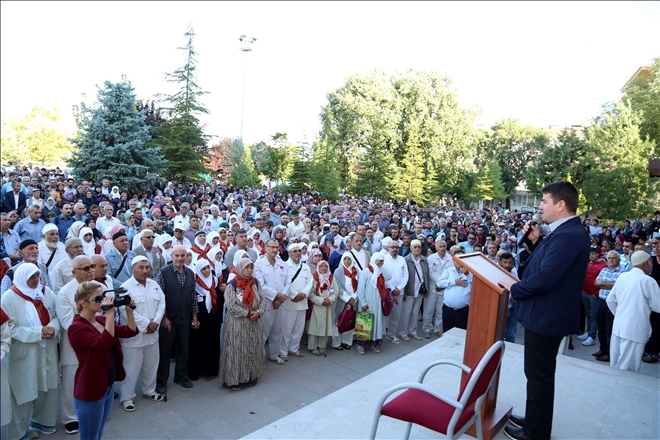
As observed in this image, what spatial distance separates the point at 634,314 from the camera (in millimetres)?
5527

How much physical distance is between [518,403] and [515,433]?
0.78 m

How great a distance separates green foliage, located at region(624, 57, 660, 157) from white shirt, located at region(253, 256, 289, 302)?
65.8 feet

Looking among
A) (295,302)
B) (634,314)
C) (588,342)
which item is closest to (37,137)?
(295,302)

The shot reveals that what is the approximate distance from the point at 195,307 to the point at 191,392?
3.52 feet

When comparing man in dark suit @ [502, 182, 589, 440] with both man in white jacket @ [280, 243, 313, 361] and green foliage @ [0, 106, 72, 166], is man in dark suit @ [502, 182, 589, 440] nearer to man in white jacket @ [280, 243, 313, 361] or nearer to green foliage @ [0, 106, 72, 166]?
man in white jacket @ [280, 243, 313, 361]

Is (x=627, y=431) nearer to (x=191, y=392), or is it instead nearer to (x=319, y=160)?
(x=191, y=392)

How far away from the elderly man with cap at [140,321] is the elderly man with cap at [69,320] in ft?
1.80

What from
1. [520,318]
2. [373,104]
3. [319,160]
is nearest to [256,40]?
[373,104]

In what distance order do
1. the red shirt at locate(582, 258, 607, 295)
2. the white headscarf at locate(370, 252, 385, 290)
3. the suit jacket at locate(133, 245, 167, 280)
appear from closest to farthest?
1. the suit jacket at locate(133, 245, 167, 280)
2. the white headscarf at locate(370, 252, 385, 290)
3. the red shirt at locate(582, 258, 607, 295)

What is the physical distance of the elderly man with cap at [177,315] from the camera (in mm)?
5285

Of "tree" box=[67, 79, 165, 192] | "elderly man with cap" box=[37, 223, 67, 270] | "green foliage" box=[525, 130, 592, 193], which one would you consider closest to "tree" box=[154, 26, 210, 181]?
"tree" box=[67, 79, 165, 192]

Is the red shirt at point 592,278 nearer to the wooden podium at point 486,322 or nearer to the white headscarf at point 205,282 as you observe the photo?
the wooden podium at point 486,322

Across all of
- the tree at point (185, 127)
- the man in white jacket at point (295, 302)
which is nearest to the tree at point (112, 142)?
the tree at point (185, 127)

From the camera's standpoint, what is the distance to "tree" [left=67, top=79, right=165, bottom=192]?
16.7 meters
